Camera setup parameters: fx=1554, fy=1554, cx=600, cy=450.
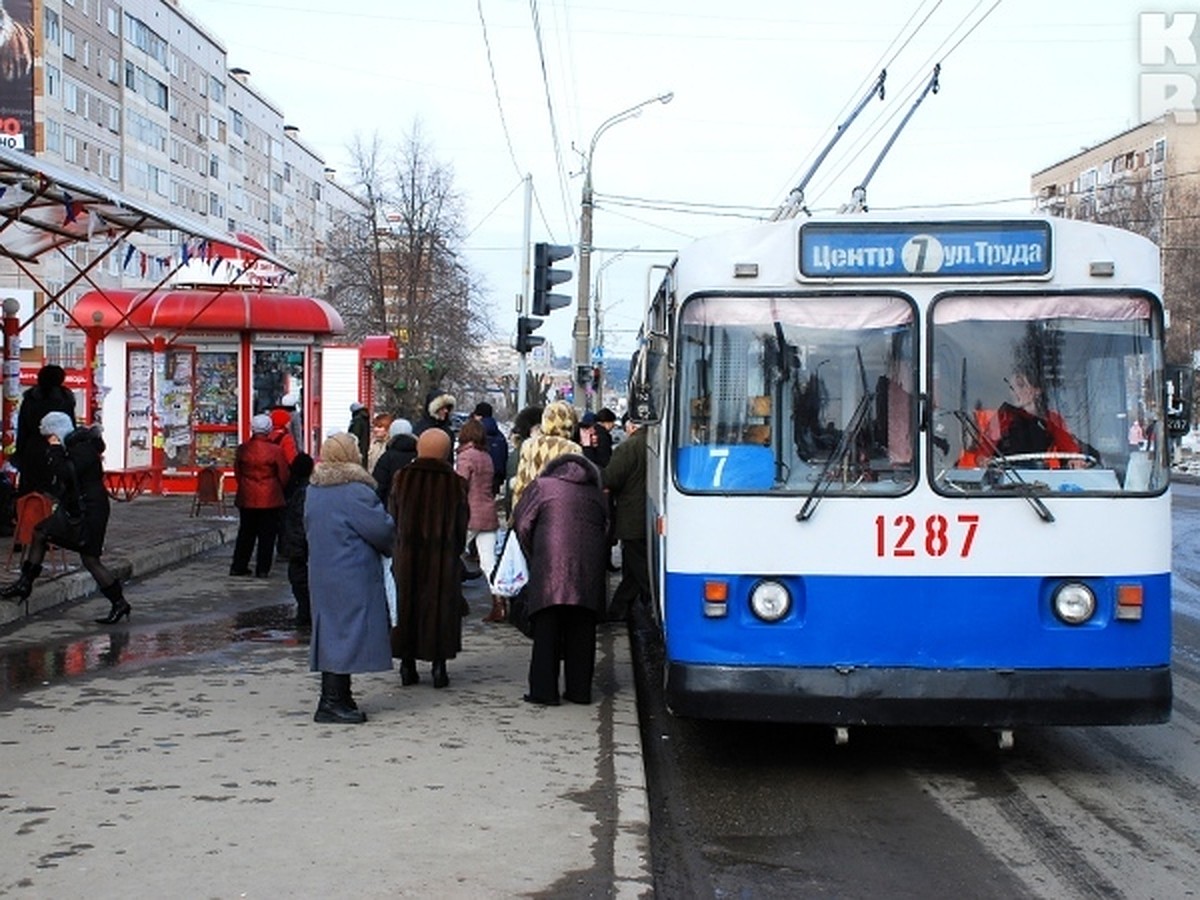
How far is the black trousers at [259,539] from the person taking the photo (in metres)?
15.0

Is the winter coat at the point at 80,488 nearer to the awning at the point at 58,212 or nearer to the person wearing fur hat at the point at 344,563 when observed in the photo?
the awning at the point at 58,212

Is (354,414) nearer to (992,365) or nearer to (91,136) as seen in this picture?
(992,365)

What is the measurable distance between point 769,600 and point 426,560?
251cm

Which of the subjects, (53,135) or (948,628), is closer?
(948,628)

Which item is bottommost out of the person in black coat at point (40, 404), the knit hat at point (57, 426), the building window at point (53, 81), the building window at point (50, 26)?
the knit hat at point (57, 426)

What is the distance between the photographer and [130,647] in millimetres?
10812

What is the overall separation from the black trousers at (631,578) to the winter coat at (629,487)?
0.14 m

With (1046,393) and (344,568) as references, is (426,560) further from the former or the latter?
(1046,393)

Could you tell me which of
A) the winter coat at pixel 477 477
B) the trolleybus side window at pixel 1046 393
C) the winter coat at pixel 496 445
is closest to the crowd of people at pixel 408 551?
the winter coat at pixel 477 477

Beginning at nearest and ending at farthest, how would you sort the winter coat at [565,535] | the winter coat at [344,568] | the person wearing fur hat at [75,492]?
the winter coat at [344,568] < the winter coat at [565,535] < the person wearing fur hat at [75,492]

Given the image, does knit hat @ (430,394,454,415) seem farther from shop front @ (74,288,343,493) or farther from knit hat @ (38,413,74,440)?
shop front @ (74,288,343,493)

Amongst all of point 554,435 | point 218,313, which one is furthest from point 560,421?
point 218,313

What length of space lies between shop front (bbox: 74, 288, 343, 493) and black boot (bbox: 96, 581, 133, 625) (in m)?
11.9

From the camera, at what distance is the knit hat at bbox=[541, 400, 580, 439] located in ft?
34.6
